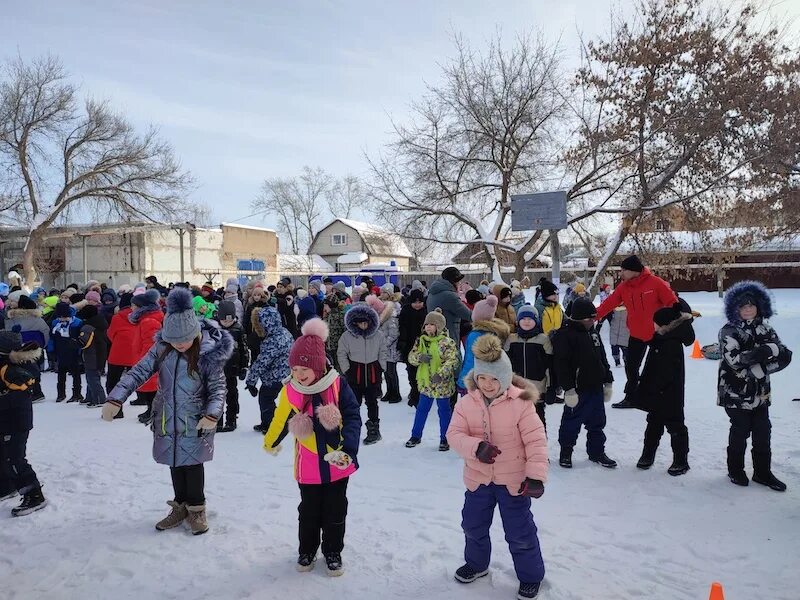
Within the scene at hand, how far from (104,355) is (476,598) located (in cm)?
729

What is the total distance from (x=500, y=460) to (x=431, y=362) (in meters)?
3.01

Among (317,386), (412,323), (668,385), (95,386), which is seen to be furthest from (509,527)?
(95,386)

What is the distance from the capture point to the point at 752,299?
15.2 feet

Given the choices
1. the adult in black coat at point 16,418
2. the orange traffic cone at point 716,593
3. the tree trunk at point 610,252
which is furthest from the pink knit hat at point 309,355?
the tree trunk at point 610,252

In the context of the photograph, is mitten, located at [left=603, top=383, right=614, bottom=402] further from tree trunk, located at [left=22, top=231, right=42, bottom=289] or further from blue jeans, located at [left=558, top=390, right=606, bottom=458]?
tree trunk, located at [left=22, top=231, right=42, bottom=289]

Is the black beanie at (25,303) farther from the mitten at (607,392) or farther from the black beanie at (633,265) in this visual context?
the black beanie at (633,265)

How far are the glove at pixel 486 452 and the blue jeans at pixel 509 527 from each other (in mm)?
239

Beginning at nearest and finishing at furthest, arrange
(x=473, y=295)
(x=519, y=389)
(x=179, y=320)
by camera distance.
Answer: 1. (x=519, y=389)
2. (x=179, y=320)
3. (x=473, y=295)

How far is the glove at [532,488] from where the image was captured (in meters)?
2.97

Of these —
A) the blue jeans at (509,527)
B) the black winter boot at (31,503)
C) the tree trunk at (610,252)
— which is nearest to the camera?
the blue jeans at (509,527)

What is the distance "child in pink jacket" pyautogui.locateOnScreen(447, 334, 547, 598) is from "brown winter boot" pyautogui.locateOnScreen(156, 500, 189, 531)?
211 cm

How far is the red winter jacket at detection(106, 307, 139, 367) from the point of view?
7281 millimetres

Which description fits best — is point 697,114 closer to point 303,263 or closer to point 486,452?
point 486,452

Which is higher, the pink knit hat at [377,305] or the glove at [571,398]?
the pink knit hat at [377,305]
